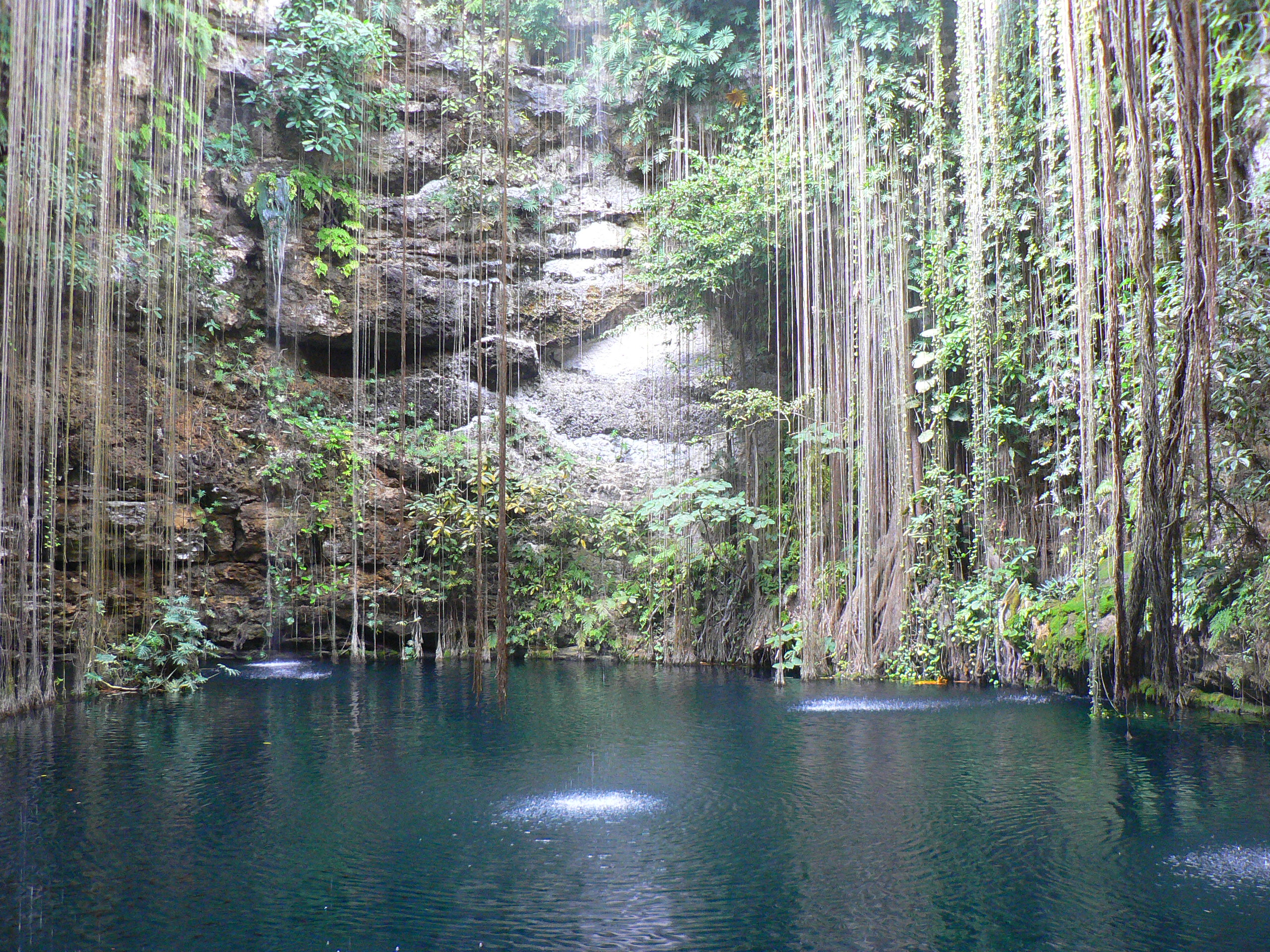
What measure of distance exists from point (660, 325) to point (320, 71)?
17.3ft

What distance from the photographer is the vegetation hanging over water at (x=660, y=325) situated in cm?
476

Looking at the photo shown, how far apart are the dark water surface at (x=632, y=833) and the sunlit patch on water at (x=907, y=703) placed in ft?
0.94

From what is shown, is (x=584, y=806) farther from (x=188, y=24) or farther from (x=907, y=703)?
(x=188, y=24)

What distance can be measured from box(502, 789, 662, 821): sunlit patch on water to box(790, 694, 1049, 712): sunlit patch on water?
270cm

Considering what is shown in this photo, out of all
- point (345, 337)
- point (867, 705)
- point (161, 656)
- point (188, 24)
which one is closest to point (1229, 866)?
point (867, 705)

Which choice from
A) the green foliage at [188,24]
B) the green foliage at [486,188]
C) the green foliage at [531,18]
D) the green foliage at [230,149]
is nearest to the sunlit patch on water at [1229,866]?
the green foliage at [188,24]

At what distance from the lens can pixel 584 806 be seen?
395 cm

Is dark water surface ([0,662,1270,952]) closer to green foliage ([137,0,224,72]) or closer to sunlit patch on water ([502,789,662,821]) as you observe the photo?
sunlit patch on water ([502,789,662,821])

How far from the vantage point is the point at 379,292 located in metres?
11.8

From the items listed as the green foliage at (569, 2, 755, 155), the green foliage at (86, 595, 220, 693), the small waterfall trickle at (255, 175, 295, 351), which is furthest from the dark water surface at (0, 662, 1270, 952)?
the green foliage at (569, 2, 755, 155)

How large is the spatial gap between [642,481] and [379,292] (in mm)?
4393

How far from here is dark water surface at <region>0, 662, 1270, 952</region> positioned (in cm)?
264

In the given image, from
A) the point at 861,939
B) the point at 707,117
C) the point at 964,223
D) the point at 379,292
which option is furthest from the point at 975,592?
the point at 379,292

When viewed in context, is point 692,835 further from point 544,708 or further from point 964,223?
point 964,223
